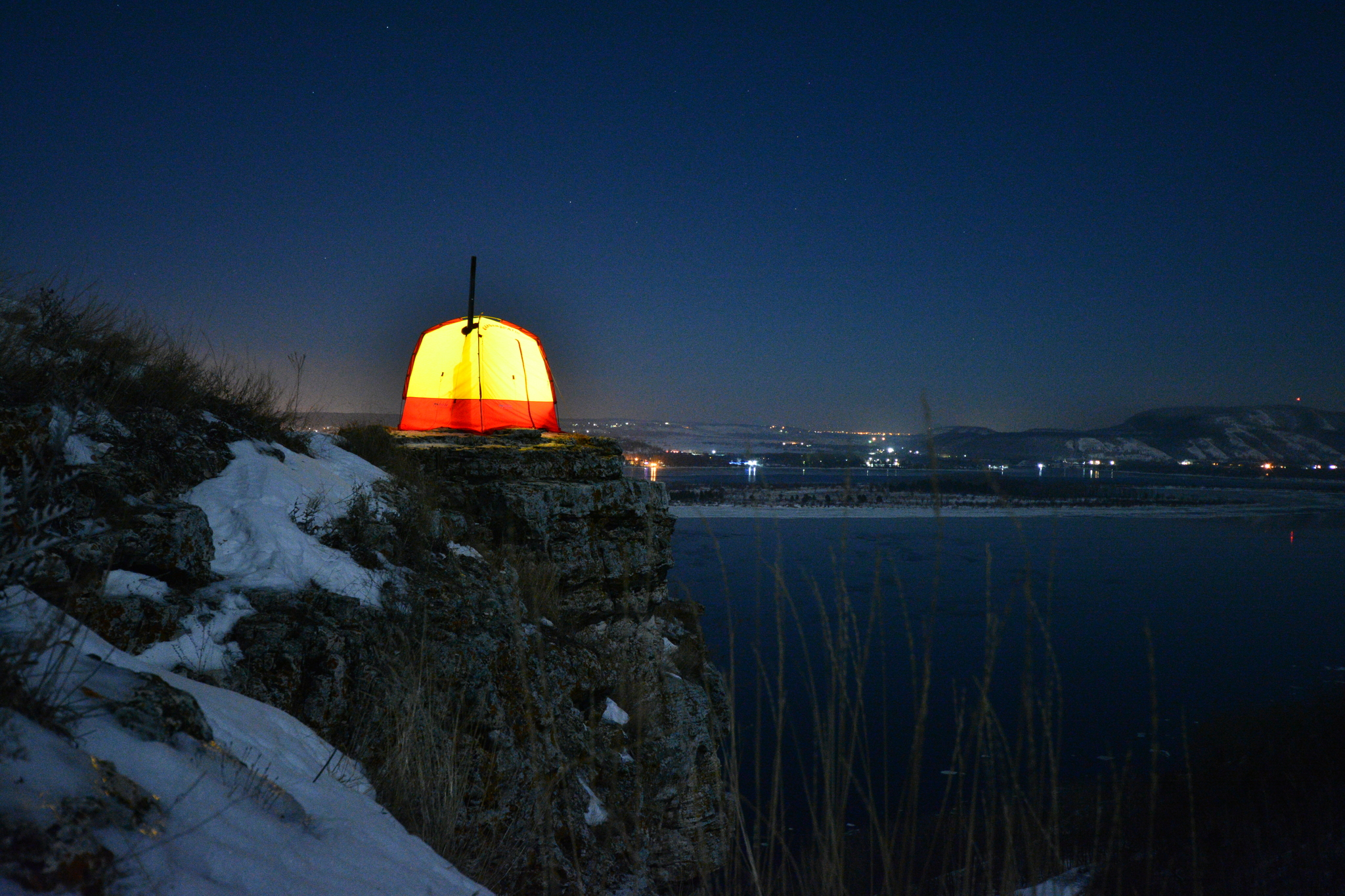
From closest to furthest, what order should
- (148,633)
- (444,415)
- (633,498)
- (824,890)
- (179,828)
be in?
1. (179,828)
2. (824,890)
3. (148,633)
4. (633,498)
5. (444,415)

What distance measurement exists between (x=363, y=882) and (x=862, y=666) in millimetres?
1552

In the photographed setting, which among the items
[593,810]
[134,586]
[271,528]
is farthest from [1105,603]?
[134,586]

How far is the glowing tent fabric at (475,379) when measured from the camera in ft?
33.2

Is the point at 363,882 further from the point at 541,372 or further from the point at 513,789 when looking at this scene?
the point at 541,372

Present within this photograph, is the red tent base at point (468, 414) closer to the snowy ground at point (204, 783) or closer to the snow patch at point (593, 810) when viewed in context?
the snow patch at point (593, 810)

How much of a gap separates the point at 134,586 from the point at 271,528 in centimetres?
98

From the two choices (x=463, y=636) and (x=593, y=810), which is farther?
(x=593, y=810)

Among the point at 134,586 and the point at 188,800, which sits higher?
the point at 134,586

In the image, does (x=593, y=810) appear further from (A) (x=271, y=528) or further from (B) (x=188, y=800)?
(B) (x=188, y=800)

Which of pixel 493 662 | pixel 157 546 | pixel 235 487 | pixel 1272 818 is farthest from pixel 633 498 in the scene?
pixel 1272 818

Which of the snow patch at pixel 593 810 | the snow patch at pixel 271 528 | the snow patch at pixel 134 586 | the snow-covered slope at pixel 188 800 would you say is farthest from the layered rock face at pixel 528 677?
the snow-covered slope at pixel 188 800

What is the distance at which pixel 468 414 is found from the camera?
10.1m

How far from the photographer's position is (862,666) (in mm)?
2271

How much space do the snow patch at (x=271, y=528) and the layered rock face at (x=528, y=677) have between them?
22 centimetres
